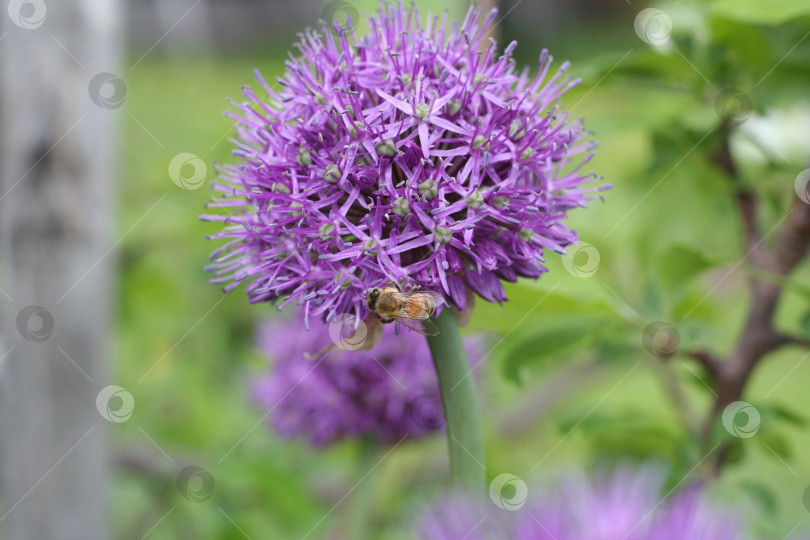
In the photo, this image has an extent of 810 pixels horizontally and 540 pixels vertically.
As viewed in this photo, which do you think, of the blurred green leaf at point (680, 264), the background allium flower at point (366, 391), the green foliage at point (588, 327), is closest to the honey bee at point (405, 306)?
the green foliage at point (588, 327)

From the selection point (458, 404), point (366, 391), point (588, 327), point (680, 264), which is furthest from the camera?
point (366, 391)

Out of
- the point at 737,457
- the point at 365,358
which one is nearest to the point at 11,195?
the point at 365,358

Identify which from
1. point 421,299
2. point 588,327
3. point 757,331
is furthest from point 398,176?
point 757,331

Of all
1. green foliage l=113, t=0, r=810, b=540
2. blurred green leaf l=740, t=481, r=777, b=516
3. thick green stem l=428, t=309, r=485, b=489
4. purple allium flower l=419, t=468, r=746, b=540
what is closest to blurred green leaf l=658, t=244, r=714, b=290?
green foliage l=113, t=0, r=810, b=540

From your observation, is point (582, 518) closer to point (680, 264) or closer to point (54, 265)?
point (680, 264)

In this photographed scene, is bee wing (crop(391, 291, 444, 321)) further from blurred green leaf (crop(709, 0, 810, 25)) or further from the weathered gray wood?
the weathered gray wood

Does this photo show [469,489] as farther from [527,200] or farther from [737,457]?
[737,457]
